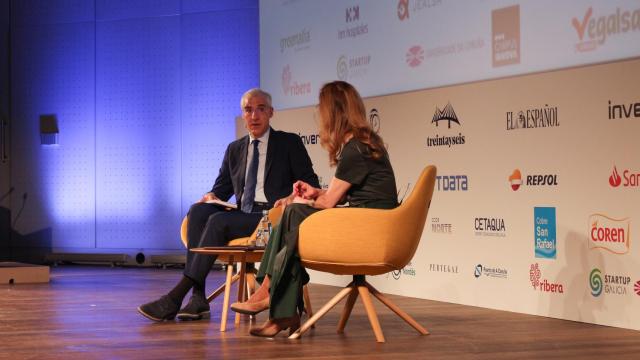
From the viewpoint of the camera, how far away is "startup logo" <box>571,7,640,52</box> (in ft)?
16.4

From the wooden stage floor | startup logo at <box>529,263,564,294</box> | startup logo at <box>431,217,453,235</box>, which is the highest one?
startup logo at <box>431,217,453,235</box>

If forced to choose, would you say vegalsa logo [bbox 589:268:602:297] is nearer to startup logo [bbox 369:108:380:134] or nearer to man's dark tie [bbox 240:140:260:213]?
man's dark tie [bbox 240:140:260:213]

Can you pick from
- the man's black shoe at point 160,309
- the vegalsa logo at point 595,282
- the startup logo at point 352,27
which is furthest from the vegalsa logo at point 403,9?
the man's black shoe at point 160,309

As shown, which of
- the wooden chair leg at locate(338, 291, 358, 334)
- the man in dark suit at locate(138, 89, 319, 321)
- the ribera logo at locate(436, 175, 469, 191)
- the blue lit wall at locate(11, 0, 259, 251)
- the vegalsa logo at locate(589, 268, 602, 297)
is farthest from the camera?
the blue lit wall at locate(11, 0, 259, 251)

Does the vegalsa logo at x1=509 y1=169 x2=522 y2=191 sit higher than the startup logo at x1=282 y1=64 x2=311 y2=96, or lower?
lower

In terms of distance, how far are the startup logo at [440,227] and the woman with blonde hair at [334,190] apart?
1.76 metres

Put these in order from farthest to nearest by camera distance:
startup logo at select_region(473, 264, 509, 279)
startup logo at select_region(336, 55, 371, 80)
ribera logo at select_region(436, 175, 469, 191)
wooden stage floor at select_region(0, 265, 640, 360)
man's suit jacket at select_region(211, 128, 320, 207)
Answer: startup logo at select_region(336, 55, 371, 80) < ribera logo at select_region(436, 175, 469, 191) < startup logo at select_region(473, 264, 509, 279) < man's suit jacket at select_region(211, 128, 320, 207) < wooden stage floor at select_region(0, 265, 640, 360)

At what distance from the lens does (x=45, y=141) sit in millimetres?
10547

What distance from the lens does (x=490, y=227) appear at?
575 centimetres

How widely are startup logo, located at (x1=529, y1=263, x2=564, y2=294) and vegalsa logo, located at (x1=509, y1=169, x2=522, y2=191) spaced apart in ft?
1.56

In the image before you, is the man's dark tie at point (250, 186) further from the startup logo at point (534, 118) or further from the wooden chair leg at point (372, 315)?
the startup logo at point (534, 118)

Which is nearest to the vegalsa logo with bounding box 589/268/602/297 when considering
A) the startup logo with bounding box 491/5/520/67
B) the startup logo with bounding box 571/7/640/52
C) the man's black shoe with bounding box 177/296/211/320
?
the startup logo with bounding box 571/7/640/52

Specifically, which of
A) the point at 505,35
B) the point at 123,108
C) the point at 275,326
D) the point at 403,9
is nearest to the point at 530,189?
the point at 505,35

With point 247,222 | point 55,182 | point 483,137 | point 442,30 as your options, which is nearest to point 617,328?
point 483,137
